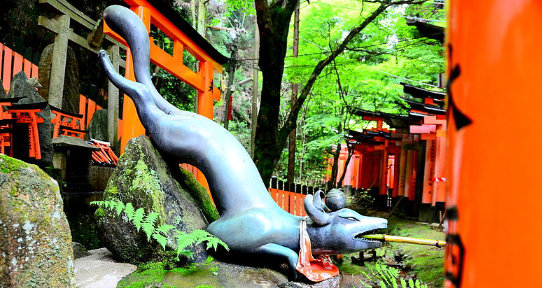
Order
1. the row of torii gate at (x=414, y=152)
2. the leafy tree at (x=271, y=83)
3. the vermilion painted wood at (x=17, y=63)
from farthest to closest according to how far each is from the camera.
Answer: the row of torii gate at (x=414, y=152) < the vermilion painted wood at (x=17, y=63) < the leafy tree at (x=271, y=83)

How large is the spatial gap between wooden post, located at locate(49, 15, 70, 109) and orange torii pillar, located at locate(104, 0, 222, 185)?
9.05ft

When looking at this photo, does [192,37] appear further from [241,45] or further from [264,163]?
[241,45]

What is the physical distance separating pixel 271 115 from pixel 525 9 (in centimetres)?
722

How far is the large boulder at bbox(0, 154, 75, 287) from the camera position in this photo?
78.5 inches

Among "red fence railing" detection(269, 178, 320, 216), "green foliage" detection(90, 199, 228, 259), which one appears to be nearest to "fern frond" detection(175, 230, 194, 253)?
"green foliage" detection(90, 199, 228, 259)

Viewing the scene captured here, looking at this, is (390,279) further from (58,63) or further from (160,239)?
(58,63)

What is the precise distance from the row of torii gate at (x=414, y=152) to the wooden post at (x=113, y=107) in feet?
24.2

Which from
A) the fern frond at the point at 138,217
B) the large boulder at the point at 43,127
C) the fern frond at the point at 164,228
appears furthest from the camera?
the large boulder at the point at 43,127

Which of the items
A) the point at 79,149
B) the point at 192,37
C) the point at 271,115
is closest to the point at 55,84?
the point at 79,149

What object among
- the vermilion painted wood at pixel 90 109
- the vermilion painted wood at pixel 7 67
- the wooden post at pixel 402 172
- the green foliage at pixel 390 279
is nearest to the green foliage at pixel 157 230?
the green foliage at pixel 390 279

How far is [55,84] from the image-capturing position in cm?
860

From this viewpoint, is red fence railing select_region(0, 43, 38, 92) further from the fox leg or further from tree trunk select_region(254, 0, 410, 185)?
the fox leg

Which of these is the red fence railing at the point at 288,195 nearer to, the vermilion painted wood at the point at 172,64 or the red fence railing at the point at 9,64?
the vermilion painted wood at the point at 172,64

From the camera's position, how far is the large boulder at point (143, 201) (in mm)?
3734
